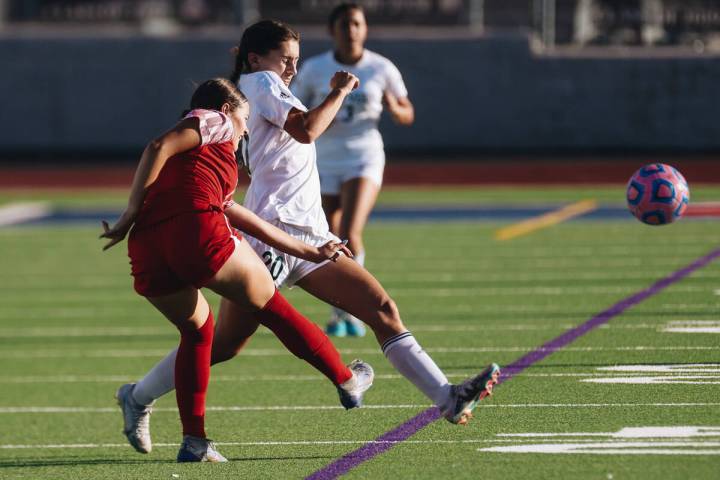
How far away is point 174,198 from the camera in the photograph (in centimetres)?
616

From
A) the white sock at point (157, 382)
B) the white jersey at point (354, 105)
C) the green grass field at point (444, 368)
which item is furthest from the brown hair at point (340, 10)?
the white sock at point (157, 382)

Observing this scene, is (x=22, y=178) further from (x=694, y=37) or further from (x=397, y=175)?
(x=694, y=37)

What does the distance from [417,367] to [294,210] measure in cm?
91

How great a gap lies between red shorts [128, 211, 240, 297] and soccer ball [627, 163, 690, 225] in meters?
3.22

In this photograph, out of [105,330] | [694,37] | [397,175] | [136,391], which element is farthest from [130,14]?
[136,391]

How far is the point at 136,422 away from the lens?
6.84 metres

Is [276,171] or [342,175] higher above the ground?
[276,171]

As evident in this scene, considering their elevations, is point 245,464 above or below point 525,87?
above

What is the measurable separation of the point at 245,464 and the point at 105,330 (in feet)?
17.4

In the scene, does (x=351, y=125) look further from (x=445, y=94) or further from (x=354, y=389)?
(x=445, y=94)

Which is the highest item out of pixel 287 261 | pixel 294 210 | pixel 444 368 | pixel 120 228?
pixel 120 228

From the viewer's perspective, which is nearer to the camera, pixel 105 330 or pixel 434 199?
pixel 105 330

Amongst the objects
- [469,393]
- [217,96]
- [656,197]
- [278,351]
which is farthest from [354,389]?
[278,351]

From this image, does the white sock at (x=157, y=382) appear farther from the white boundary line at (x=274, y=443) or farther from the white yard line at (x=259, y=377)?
the white yard line at (x=259, y=377)
